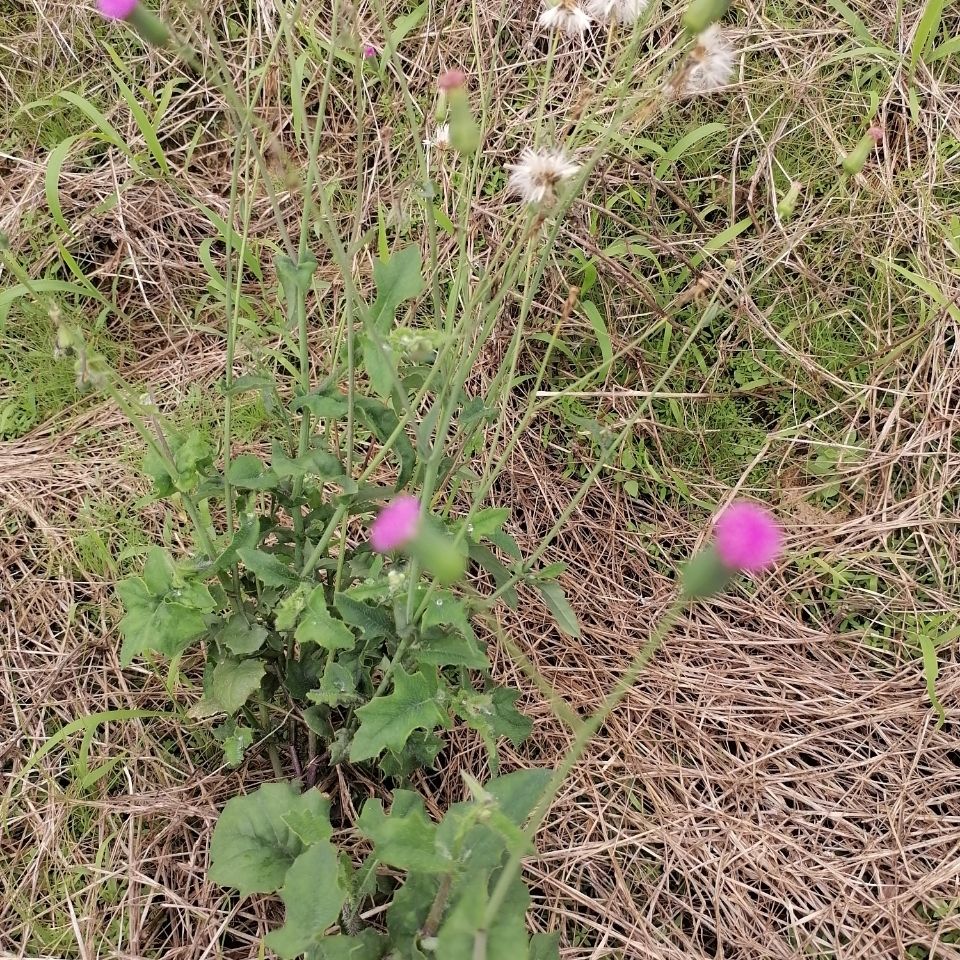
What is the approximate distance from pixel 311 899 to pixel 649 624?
1.00m

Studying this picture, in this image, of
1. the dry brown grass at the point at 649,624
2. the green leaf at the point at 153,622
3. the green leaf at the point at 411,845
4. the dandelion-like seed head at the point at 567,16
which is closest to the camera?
the green leaf at the point at 411,845

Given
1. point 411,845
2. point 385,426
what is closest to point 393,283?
point 385,426

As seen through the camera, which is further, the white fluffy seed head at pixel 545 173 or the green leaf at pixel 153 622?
the green leaf at pixel 153 622

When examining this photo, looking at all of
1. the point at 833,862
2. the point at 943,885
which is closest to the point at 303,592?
the point at 833,862

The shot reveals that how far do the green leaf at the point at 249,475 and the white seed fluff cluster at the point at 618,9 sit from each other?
771 mm

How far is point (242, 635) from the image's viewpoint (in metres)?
1.32

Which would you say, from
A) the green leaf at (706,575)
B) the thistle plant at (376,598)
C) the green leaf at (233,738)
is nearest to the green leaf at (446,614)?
the thistle plant at (376,598)

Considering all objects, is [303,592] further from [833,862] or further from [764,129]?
[764,129]

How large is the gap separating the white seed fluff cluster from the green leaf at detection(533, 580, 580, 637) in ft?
2.52

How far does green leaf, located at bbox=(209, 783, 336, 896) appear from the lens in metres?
1.18

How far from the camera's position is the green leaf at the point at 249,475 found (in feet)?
4.07

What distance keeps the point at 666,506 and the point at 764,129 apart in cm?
103

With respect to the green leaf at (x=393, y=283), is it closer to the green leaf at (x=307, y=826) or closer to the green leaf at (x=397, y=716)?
the green leaf at (x=397, y=716)

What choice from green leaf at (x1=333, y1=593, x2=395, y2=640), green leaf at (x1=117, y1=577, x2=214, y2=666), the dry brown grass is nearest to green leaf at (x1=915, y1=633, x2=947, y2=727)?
the dry brown grass
